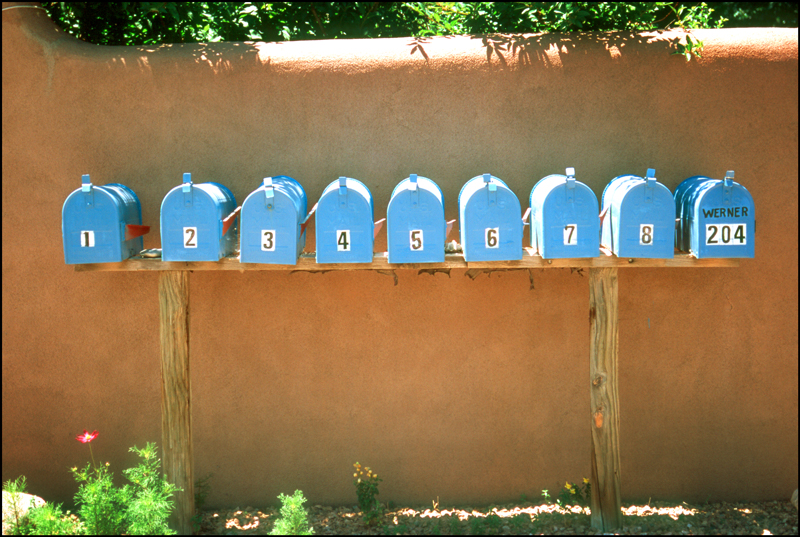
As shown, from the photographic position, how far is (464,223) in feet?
8.77

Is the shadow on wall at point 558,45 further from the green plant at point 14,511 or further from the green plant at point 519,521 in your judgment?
the green plant at point 14,511

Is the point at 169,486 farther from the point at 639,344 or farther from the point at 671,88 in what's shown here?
the point at 671,88

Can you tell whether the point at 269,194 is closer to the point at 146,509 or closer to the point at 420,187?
the point at 420,187

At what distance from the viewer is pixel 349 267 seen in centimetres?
278

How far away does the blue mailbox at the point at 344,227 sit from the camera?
104 inches

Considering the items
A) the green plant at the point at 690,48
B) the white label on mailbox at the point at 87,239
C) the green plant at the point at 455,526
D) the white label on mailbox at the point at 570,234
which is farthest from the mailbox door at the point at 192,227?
the green plant at the point at 690,48

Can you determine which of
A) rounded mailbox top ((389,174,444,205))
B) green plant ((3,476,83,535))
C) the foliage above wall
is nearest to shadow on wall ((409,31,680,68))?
the foliage above wall

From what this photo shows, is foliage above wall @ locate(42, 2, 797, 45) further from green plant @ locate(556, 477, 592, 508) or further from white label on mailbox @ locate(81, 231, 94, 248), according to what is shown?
green plant @ locate(556, 477, 592, 508)

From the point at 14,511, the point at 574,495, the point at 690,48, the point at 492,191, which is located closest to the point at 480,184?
the point at 492,191

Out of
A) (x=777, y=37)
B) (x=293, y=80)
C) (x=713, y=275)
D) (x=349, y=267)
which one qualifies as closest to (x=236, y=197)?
(x=293, y=80)

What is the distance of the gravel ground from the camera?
3055 mm

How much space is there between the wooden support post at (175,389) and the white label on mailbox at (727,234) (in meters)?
2.64

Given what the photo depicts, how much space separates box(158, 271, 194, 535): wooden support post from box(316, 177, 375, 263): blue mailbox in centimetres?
85

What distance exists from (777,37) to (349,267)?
107 inches
